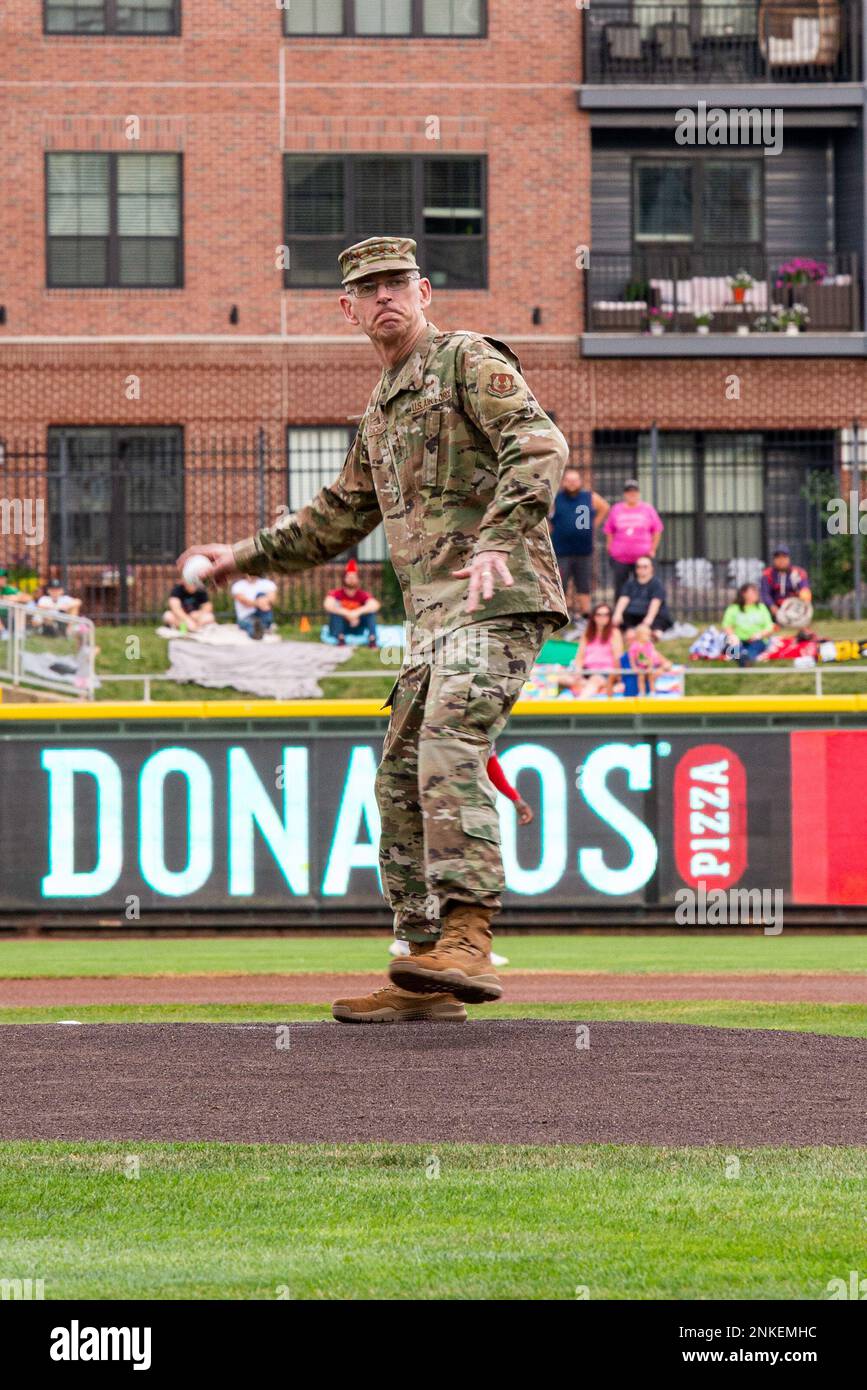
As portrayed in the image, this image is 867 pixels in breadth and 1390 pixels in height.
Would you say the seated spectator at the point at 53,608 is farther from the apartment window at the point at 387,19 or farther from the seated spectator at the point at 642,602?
the apartment window at the point at 387,19

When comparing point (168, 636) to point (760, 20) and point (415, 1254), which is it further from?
point (415, 1254)

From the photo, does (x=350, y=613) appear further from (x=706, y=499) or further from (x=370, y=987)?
(x=706, y=499)

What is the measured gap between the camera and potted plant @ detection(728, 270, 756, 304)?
32.0 meters

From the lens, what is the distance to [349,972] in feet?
42.7

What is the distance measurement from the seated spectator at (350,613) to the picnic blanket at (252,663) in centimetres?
106

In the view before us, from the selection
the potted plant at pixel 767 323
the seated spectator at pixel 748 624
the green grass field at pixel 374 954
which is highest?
the potted plant at pixel 767 323

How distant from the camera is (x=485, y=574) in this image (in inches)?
251

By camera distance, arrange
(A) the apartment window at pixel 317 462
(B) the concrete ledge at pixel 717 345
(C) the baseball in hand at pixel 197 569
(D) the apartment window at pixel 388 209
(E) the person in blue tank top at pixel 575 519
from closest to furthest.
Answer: (C) the baseball in hand at pixel 197 569 → (E) the person in blue tank top at pixel 575 519 → (A) the apartment window at pixel 317 462 → (B) the concrete ledge at pixel 717 345 → (D) the apartment window at pixel 388 209

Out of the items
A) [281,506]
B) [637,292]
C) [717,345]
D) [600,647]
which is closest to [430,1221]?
[600,647]

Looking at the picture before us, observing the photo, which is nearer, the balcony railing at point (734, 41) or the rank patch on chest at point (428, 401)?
the rank patch on chest at point (428, 401)

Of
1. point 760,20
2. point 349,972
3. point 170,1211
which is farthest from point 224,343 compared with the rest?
point 170,1211

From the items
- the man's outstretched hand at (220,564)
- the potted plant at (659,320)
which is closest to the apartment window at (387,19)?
the potted plant at (659,320)

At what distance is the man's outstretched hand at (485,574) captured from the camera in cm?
635

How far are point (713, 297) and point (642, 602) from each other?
12.6 metres
